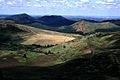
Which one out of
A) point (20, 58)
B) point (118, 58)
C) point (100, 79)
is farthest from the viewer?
point (20, 58)

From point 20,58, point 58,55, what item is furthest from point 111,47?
point 20,58

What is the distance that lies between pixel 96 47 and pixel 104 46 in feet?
17.5

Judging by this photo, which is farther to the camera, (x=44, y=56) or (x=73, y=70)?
(x=44, y=56)

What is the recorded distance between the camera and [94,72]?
132 m

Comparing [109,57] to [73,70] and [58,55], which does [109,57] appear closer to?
[73,70]

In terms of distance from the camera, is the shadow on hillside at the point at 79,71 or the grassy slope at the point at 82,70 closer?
the shadow on hillside at the point at 79,71

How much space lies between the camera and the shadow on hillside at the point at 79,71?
392 ft

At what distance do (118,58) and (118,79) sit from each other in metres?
39.4

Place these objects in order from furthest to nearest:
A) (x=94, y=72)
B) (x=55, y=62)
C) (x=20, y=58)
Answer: (x=20, y=58)
(x=55, y=62)
(x=94, y=72)

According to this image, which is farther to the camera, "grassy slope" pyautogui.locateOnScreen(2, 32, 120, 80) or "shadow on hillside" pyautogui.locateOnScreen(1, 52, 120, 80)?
"grassy slope" pyautogui.locateOnScreen(2, 32, 120, 80)

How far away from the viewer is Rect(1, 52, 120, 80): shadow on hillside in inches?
4705

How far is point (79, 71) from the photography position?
135m

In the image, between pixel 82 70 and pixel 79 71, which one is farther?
pixel 82 70

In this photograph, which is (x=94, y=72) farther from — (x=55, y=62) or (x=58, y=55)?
(x=58, y=55)
